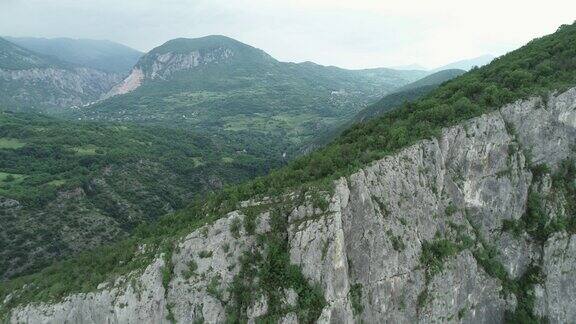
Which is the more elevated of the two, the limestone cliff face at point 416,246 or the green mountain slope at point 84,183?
the limestone cliff face at point 416,246

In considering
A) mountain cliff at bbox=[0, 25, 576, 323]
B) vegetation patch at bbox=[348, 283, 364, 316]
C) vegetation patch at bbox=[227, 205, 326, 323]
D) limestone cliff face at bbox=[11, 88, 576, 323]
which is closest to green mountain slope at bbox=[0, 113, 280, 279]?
mountain cliff at bbox=[0, 25, 576, 323]

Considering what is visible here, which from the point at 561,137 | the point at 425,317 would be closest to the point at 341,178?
the point at 425,317

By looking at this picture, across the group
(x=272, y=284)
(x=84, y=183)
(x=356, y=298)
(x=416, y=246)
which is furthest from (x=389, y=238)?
(x=84, y=183)

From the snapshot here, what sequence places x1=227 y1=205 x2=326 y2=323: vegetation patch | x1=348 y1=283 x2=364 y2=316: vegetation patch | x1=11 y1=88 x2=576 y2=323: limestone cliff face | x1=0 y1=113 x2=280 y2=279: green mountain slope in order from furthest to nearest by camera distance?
x1=0 y1=113 x2=280 y2=279: green mountain slope, x1=348 y1=283 x2=364 y2=316: vegetation patch, x1=11 y1=88 x2=576 y2=323: limestone cliff face, x1=227 y1=205 x2=326 y2=323: vegetation patch

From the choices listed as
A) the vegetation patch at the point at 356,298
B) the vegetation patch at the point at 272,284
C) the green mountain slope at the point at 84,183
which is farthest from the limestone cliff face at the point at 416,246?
the green mountain slope at the point at 84,183

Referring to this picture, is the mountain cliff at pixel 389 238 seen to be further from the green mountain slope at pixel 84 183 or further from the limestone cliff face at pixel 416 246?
the green mountain slope at pixel 84 183

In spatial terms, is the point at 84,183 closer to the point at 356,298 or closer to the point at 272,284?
the point at 272,284

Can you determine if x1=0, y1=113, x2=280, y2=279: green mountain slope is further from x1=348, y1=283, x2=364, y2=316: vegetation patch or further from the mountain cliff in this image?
x1=348, y1=283, x2=364, y2=316: vegetation patch
